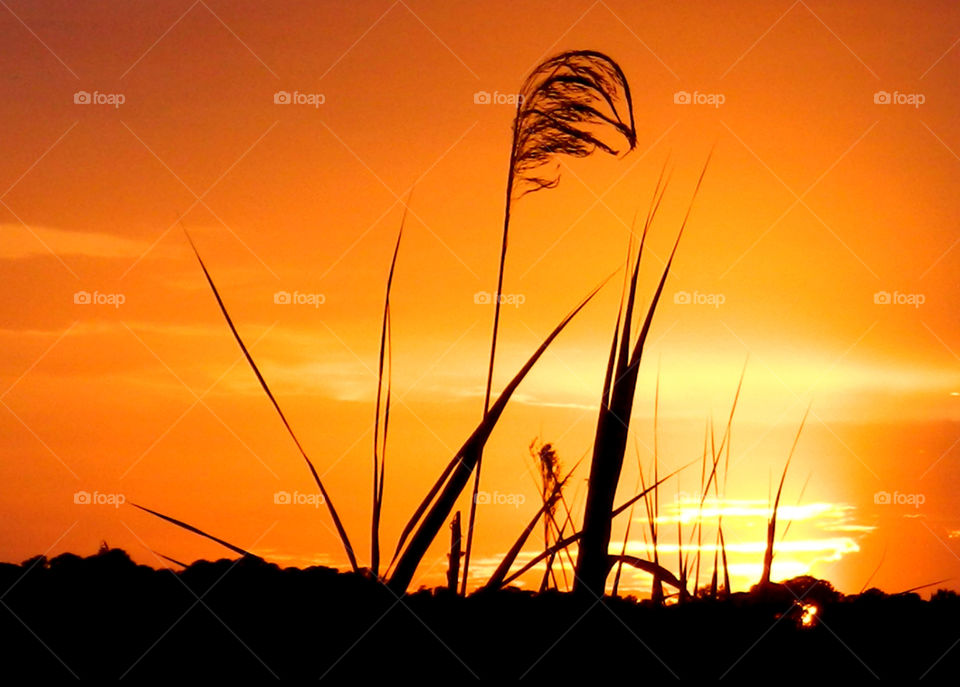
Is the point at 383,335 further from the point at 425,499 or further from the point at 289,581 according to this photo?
the point at 289,581

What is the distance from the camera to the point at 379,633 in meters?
1.96

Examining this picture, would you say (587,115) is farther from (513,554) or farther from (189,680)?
(189,680)

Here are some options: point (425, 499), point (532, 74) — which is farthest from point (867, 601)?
point (532, 74)

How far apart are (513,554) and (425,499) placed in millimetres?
245

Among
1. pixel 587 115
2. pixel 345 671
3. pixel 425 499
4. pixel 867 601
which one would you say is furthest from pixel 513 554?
pixel 587 115

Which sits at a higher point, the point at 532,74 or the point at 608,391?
the point at 532,74

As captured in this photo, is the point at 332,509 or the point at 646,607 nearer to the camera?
the point at 646,607

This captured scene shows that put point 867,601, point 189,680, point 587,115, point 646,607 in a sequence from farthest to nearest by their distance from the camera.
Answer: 1. point 587,115
2. point 867,601
3. point 646,607
4. point 189,680

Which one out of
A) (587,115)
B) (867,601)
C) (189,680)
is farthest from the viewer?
(587,115)

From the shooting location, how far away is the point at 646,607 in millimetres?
2189

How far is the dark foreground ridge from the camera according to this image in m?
1.92

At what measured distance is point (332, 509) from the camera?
7.86 ft

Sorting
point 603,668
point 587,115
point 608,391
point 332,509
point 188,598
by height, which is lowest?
point 603,668

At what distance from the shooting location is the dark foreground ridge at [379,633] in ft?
6.31
